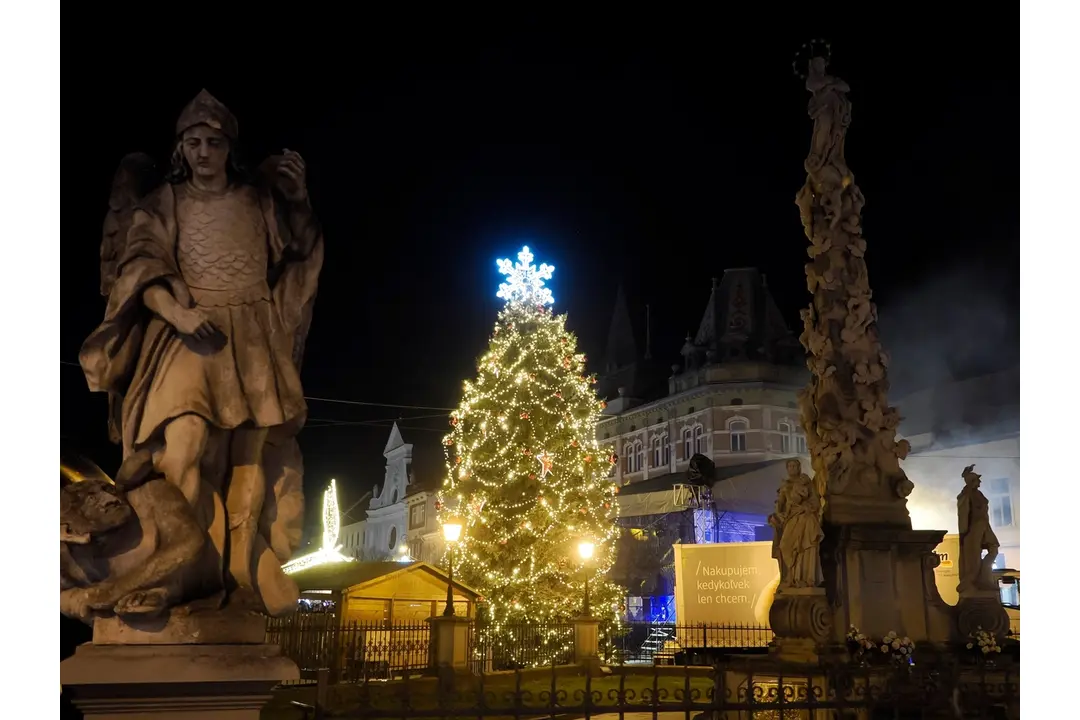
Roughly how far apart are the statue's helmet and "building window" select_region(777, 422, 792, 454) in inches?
1778

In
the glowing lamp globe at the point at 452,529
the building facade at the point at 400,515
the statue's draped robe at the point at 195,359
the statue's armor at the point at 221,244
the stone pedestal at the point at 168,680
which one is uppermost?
the statue's armor at the point at 221,244

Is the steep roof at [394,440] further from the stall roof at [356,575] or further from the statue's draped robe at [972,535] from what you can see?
the statue's draped robe at [972,535]

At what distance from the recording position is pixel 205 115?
14.4 feet

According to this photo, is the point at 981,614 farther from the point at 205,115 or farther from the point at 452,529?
the point at 205,115

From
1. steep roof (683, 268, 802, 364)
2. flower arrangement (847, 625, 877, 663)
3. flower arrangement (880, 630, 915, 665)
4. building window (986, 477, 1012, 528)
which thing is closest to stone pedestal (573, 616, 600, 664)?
flower arrangement (847, 625, 877, 663)

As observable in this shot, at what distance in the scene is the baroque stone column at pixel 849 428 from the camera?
1231 cm

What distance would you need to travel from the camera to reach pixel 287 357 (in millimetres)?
4379

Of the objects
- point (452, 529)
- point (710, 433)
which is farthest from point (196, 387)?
point (710, 433)

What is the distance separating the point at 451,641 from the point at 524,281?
1345 centimetres

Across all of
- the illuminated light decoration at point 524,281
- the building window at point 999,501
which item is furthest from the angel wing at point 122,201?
the building window at point 999,501

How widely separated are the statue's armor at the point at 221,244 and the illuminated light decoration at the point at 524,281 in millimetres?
24094

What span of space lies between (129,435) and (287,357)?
2.52ft

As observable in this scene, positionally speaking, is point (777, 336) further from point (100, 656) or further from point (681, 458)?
point (100, 656)

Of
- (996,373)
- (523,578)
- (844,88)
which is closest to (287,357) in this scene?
(844,88)
